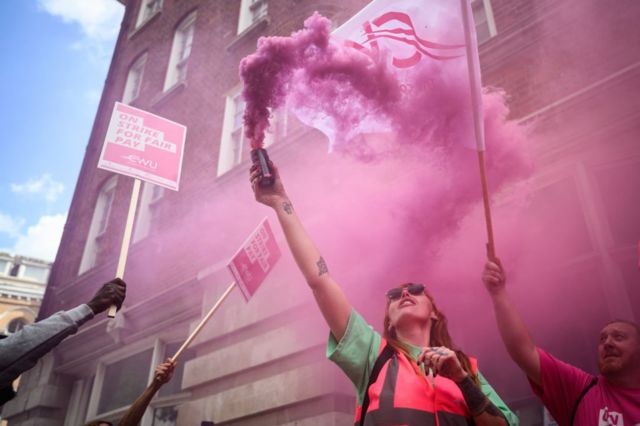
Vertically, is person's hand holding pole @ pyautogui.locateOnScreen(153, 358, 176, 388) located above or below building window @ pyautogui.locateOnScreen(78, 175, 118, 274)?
below

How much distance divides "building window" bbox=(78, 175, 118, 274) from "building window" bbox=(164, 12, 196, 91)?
2534mm

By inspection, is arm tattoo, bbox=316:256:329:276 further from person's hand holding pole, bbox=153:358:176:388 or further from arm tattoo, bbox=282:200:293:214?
person's hand holding pole, bbox=153:358:176:388

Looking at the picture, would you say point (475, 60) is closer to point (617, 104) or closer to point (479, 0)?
point (617, 104)

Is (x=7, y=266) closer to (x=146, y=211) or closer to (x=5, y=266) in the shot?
(x=5, y=266)

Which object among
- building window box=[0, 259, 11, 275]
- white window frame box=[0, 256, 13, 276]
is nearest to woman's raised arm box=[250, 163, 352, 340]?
white window frame box=[0, 256, 13, 276]

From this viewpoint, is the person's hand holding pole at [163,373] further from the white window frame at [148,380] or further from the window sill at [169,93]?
the window sill at [169,93]

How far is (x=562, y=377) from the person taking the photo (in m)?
2.60

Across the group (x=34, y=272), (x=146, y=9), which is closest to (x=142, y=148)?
(x=146, y=9)

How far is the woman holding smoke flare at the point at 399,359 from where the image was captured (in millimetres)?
1938

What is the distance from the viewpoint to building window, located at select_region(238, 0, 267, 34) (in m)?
10.2

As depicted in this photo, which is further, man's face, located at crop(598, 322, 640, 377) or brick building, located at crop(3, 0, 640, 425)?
brick building, located at crop(3, 0, 640, 425)

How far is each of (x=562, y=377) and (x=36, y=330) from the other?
2.52 m

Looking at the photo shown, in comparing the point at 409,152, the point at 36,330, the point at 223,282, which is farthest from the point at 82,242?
the point at 36,330

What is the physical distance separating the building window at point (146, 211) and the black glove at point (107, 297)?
7060 millimetres
